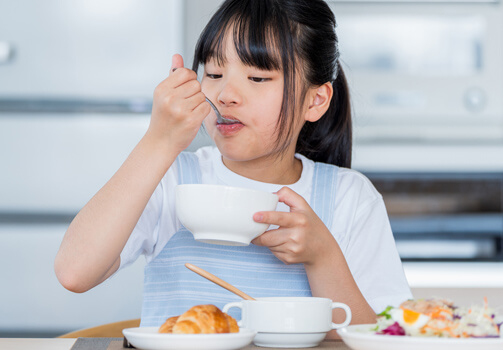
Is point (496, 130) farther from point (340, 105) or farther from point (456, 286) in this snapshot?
point (340, 105)

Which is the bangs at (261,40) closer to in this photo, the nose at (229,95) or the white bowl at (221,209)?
the nose at (229,95)

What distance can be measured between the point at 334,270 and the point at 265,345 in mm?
301

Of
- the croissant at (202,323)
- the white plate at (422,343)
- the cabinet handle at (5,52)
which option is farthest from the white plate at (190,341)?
the cabinet handle at (5,52)

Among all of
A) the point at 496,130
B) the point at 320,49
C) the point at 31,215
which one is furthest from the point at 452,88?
the point at 31,215

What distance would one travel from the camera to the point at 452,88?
1943mm

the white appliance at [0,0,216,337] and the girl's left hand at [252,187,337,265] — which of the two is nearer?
the girl's left hand at [252,187,337,265]

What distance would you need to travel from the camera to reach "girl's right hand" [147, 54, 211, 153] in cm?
95

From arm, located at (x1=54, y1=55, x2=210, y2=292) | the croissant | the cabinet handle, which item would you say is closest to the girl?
arm, located at (x1=54, y1=55, x2=210, y2=292)

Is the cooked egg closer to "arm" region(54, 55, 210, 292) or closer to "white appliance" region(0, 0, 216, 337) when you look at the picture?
"arm" region(54, 55, 210, 292)

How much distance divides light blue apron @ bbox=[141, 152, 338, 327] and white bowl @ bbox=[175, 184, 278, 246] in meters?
0.32

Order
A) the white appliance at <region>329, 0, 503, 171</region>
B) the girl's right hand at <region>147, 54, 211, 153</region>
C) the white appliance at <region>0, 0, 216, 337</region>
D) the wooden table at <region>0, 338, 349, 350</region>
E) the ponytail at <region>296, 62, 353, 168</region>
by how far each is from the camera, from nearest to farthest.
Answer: the wooden table at <region>0, 338, 349, 350</region> < the girl's right hand at <region>147, 54, 211, 153</region> < the ponytail at <region>296, 62, 353, 168</region> < the white appliance at <region>0, 0, 216, 337</region> < the white appliance at <region>329, 0, 503, 171</region>

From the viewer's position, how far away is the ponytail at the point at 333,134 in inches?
57.2

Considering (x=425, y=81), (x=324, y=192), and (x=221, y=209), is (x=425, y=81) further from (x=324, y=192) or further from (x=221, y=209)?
(x=221, y=209)

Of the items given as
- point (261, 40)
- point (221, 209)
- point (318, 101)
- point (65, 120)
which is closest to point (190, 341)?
point (221, 209)
